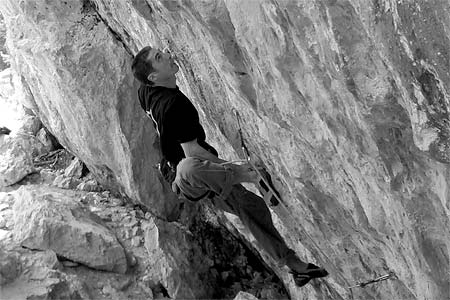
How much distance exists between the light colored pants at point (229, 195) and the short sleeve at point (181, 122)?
18cm

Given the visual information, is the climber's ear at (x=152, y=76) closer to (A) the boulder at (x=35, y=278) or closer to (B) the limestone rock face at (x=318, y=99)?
(B) the limestone rock face at (x=318, y=99)

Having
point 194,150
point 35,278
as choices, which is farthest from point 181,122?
point 35,278

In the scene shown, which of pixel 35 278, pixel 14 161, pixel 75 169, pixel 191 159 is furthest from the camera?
pixel 75 169

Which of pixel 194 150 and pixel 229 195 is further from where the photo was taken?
pixel 229 195

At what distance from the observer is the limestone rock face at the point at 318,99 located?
7.48ft

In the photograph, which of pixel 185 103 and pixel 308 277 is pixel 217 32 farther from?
pixel 308 277

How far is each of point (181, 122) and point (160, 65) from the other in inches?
17.8

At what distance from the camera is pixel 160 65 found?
398 centimetres

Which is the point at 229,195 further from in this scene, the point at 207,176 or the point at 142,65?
the point at 142,65

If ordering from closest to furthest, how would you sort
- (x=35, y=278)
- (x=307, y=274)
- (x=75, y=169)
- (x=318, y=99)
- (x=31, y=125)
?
(x=318, y=99), (x=307, y=274), (x=35, y=278), (x=75, y=169), (x=31, y=125)

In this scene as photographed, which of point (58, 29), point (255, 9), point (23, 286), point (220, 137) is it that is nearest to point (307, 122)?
point (255, 9)

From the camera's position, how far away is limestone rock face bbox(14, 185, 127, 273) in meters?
6.30

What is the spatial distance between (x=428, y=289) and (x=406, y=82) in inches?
57.7

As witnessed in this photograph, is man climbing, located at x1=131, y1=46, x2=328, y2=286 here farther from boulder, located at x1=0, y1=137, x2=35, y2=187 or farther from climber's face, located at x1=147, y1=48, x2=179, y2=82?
boulder, located at x1=0, y1=137, x2=35, y2=187
